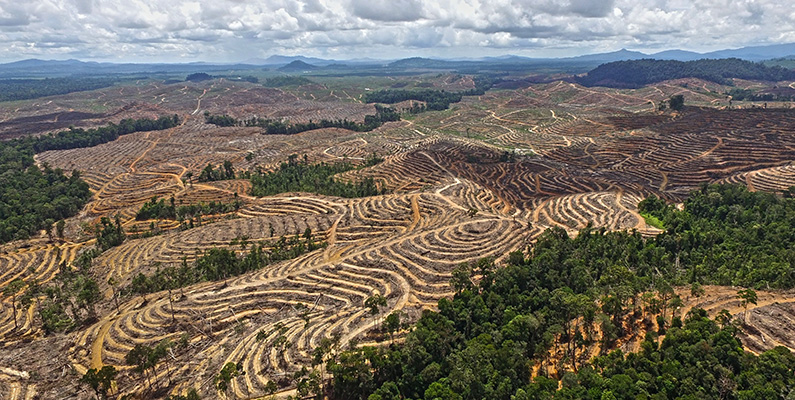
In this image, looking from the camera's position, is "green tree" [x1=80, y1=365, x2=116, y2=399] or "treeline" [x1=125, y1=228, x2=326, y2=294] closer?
"green tree" [x1=80, y1=365, x2=116, y2=399]

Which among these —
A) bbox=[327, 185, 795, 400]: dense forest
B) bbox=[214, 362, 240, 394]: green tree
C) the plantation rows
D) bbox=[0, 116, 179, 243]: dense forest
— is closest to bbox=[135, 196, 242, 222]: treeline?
the plantation rows

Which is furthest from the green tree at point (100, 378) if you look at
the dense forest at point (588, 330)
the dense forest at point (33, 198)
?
the dense forest at point (33, 198)

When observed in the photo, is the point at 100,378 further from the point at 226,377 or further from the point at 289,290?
the point at 289,290

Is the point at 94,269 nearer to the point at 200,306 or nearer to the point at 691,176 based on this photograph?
the point at 200,306

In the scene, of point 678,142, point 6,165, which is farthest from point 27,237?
point 678,142

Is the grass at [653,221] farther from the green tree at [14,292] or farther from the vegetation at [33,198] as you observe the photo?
the vegetation at [33,198]

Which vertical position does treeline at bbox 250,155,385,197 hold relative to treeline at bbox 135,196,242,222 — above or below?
above

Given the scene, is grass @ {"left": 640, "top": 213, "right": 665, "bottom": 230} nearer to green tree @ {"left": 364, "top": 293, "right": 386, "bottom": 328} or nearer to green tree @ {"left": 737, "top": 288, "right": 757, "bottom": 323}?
green tree @ {"left": 737, "top": 288, "right": 757, "bottom": 323}
